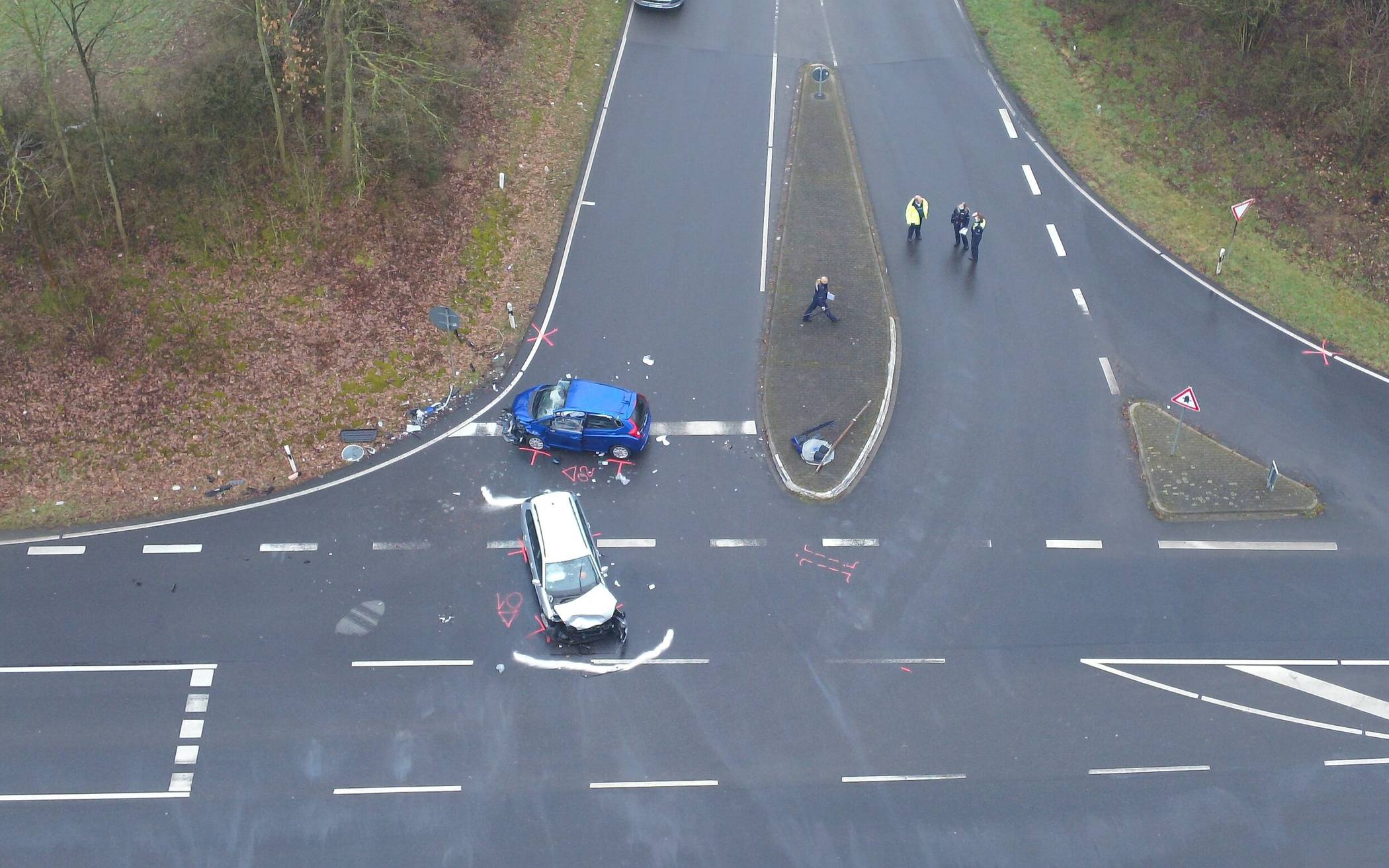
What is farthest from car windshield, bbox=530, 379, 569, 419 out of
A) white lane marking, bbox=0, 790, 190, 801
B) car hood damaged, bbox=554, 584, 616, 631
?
white lane marking, bbox=0, 790, 190, 801

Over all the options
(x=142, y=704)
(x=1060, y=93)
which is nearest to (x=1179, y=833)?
(x=142, y=704)

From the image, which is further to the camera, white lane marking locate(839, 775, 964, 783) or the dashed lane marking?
the dashed lane marking

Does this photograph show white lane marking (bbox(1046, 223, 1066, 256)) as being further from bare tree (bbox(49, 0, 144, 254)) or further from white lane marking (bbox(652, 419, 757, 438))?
bare tree (bbox(49, 0, 144, 254))

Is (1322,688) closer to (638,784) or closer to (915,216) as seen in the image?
(638,784)

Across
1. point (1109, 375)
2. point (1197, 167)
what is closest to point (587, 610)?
point (1109, 375)

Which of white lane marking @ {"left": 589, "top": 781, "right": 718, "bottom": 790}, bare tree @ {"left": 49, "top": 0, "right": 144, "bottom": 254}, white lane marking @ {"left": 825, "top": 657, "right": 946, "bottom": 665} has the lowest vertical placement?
white lane marking @ {"left": 589, "top": 781, "right": 718, "bottom": 790}

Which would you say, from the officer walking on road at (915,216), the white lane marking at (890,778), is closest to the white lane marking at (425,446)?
the officer walking on road at (915,216)

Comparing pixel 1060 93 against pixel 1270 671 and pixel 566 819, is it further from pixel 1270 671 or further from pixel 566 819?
pixel 566 819
